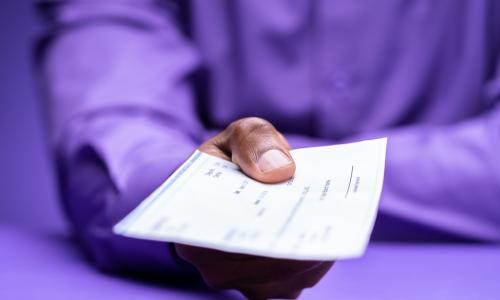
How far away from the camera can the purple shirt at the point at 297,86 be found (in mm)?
464

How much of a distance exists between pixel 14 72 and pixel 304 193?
77 centimetres

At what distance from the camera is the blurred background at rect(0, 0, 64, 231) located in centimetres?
92

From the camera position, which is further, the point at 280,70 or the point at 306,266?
the point at 280,70

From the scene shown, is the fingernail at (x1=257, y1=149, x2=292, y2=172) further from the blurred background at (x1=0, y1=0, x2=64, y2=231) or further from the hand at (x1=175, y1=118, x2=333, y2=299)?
the blurred background at (x1=0, y1=0, x2=64, y2=231)

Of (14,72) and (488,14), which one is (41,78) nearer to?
(14,72)

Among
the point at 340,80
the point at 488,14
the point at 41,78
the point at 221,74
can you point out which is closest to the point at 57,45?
the point at 41,78

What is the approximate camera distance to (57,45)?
2.00 feet

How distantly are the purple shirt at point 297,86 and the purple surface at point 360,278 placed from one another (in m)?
0.03

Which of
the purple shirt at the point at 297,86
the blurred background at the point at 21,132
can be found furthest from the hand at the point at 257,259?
the blurred background at the point at 21,132

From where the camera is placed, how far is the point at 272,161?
0.90ft

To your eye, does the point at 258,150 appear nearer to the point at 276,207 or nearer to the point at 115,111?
the point at 276,207

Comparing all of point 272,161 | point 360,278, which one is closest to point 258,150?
point 272,161

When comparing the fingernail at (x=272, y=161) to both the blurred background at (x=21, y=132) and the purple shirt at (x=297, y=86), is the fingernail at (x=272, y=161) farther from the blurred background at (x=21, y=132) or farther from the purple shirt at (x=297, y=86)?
the blurred background at (x=21, y=132)

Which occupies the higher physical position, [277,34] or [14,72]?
[277,34]
